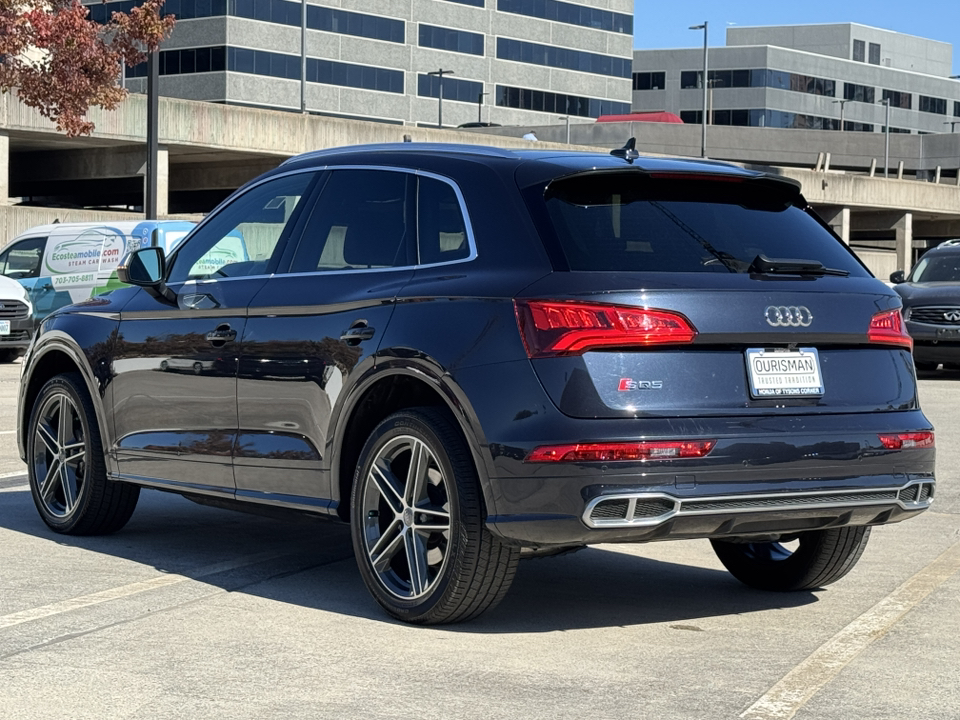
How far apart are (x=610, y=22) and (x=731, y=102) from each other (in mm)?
18435

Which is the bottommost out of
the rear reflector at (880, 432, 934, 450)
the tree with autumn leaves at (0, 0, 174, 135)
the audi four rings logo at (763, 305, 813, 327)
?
the rear reflector at (880, 432, 934, 450)

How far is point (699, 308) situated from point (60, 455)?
145 inches

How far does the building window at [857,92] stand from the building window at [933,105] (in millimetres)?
7163

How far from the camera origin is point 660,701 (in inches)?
191

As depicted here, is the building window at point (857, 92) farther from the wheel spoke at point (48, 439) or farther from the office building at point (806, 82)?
the wheel spoke at point (48, 439)

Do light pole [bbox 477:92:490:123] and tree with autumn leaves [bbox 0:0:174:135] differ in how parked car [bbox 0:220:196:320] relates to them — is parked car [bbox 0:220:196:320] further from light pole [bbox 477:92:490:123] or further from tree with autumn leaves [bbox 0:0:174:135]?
light pole [bbox 477:92:490:123]

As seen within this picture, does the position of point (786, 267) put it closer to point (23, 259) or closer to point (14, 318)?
point (14, 318)

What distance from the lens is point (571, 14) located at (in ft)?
370

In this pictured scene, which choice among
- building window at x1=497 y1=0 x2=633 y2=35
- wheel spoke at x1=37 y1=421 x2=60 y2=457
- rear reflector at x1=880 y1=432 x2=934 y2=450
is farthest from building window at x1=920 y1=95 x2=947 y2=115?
rear reflector at x1=880 y1=432 x2=934 y2=450

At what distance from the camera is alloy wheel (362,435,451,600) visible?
5.82m

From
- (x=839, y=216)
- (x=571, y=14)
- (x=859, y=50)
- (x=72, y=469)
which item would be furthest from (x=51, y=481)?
Result: (x=859, y=50)

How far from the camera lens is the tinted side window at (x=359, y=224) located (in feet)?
20.6

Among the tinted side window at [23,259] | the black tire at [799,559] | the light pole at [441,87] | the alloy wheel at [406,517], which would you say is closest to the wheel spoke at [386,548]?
the alloy wheel at [406,517]

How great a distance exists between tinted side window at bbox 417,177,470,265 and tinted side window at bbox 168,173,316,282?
0.77m
